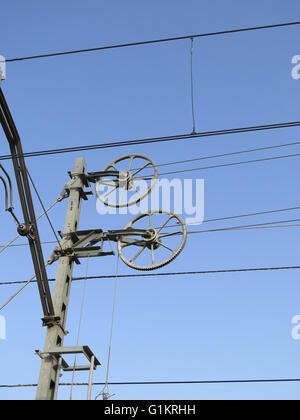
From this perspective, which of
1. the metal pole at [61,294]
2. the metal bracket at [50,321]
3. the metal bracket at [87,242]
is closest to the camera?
the metal pole at [61,294]

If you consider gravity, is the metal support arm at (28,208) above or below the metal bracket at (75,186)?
below

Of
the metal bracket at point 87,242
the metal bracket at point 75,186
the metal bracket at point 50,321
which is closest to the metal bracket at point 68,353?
the metal bracket at point 50,321

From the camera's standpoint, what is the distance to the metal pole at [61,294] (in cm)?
1051

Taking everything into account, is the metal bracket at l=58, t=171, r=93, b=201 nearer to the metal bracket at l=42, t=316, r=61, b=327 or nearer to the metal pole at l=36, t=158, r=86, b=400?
the metal pole at l=36, t=158, r=86, b=400

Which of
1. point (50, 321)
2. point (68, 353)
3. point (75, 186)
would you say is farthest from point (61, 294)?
point (75, 186)

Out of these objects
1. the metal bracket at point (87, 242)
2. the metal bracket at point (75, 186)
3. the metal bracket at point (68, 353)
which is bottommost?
the metal bracket at point (68, 353)

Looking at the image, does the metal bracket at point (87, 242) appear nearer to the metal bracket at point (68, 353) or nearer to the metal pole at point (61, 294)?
the metal pole at point (61, 294)

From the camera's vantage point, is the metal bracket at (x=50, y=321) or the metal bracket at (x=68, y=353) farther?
the metal bracket at (x=50, y=321)

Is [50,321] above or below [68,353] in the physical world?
above

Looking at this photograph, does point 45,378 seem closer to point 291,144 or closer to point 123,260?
point 123,260

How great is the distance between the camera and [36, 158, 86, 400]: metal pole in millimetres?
10508

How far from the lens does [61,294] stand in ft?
37.5

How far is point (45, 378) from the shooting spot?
1049cm

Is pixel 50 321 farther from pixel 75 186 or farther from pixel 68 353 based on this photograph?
pixel 75 186
